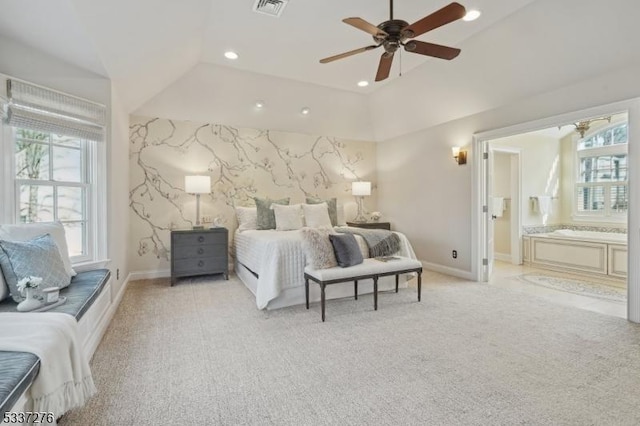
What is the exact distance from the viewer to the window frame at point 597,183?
5.20 meters

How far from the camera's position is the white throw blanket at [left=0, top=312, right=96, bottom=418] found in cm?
128

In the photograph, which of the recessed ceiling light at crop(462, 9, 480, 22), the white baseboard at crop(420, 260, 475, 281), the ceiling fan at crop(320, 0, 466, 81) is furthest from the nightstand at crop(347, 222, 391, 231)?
the recessed ceiling light at crop(462, 9, 480, 22)

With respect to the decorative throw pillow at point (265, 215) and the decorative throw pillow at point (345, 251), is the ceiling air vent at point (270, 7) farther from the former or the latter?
the decorative throw pillow at point (265, 215)

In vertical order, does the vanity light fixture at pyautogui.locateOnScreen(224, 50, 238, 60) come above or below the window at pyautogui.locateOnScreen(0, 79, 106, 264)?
above

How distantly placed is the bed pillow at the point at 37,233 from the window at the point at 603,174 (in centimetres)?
747

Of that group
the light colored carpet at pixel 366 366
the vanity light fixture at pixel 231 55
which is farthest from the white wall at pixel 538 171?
the vanity light fixture at pixel 231 55

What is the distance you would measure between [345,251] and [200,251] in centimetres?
219

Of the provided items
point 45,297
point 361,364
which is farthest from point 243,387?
point 45,297

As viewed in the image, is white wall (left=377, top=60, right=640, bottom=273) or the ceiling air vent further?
white wall (left=377, top=60, right=640, bottom=273)

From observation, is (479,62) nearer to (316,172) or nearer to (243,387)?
(316,172)

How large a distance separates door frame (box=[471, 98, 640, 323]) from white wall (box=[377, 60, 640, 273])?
0.06 m

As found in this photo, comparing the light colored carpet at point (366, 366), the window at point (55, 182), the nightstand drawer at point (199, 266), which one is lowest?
the light colored carpet at point (366, 366)

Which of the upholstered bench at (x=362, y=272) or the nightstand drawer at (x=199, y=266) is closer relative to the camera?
the upholstered bench at (x=362, y=272)

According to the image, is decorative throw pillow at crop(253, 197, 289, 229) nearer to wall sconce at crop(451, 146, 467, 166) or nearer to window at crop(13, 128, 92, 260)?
window at crop(13, 128, 92, 260)
